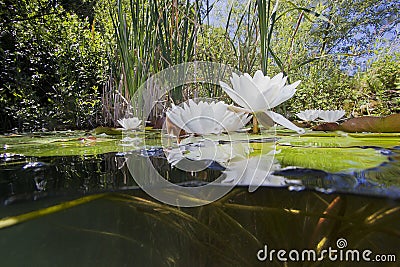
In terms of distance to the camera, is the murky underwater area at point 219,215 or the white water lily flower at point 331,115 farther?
the white water lily flower at point 331,115

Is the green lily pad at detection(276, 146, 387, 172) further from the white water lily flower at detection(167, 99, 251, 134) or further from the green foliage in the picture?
the green foliage

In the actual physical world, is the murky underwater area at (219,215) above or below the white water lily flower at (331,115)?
below

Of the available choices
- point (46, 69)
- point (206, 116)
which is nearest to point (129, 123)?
point (206, 116)

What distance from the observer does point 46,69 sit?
2230mm

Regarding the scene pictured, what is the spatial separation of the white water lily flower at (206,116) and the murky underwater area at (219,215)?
44 mm

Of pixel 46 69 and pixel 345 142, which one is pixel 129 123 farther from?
pixel 46 69

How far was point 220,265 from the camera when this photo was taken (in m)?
0.27

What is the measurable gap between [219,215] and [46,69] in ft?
8.02

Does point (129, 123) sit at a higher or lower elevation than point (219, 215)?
higher

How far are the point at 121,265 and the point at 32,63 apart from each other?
238 cm

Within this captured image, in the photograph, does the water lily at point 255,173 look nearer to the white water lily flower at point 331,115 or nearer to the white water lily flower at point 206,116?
the white water lily flower at point 206,116

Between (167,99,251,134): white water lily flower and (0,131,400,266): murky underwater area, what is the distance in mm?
44

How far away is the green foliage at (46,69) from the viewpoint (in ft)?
6.72

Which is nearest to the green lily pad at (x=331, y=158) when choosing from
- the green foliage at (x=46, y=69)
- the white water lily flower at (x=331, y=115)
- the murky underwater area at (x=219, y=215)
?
the murky underwater area at (x=219, y=215)
